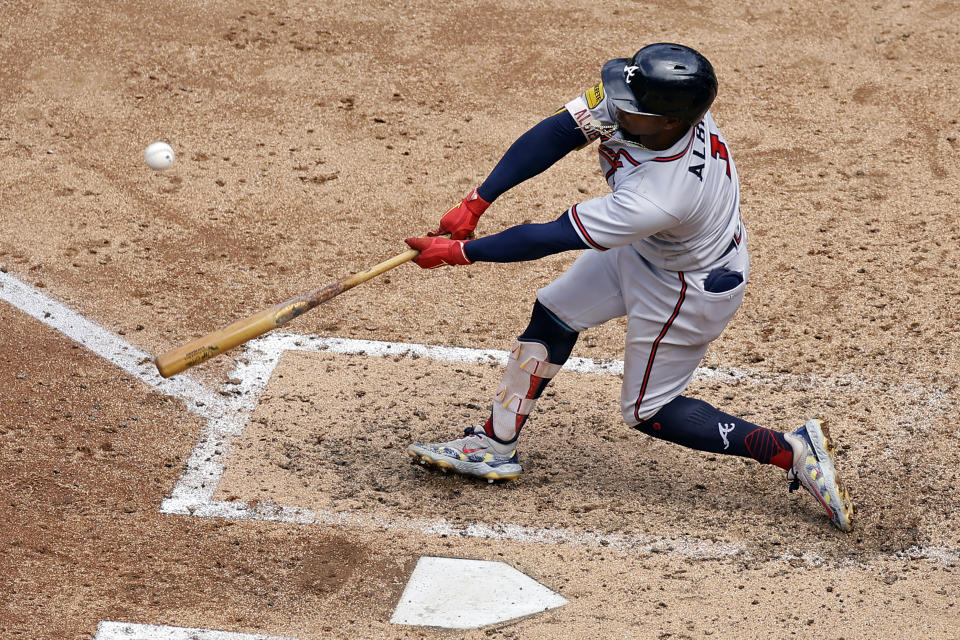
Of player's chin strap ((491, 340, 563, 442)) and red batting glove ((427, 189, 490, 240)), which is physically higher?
red batting glove ((427, 189, 490, 240))

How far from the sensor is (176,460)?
434 centimetres

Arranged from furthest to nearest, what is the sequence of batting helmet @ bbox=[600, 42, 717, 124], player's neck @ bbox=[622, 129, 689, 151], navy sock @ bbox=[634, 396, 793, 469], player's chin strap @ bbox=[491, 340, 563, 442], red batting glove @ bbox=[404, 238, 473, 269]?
1. player's chin strap @ bbox=[491, 340, 563, 442]
2. navy sock @ bbox=[634, 396, 793, 469]
3. red batting glove @ bbox=[404, 238, 473, 269]
4. player's neck @ bbox=[622, 129, 689, 151]
5. batting helmet @ bbox=[600, 42, 717, 124]

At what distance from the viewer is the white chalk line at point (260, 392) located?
3.98 meters

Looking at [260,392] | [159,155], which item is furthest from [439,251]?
[159,155]

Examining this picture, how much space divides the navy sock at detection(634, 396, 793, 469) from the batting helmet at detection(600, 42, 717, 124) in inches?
43.5

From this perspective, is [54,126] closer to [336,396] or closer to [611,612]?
[336,396]

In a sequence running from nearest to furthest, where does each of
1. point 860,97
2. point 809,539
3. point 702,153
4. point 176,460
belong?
point 702,153 → point 809,539 → point 176,460 → point 860,97

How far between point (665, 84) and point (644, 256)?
0.67 m

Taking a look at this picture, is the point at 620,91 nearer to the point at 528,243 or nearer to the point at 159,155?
the point at 528,243

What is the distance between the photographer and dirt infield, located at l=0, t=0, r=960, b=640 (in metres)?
3.74

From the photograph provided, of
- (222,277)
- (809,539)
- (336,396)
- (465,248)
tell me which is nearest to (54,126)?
(222,277)

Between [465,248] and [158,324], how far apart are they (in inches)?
84.1

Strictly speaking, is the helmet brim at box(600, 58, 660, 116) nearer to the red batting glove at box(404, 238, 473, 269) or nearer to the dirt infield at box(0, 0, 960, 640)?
the red batting glove at box(404, 238, 473, 269)

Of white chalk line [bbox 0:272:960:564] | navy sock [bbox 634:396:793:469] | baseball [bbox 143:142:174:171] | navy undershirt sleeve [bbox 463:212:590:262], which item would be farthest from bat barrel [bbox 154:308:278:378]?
baseball [bbox 143:142:174:171]
